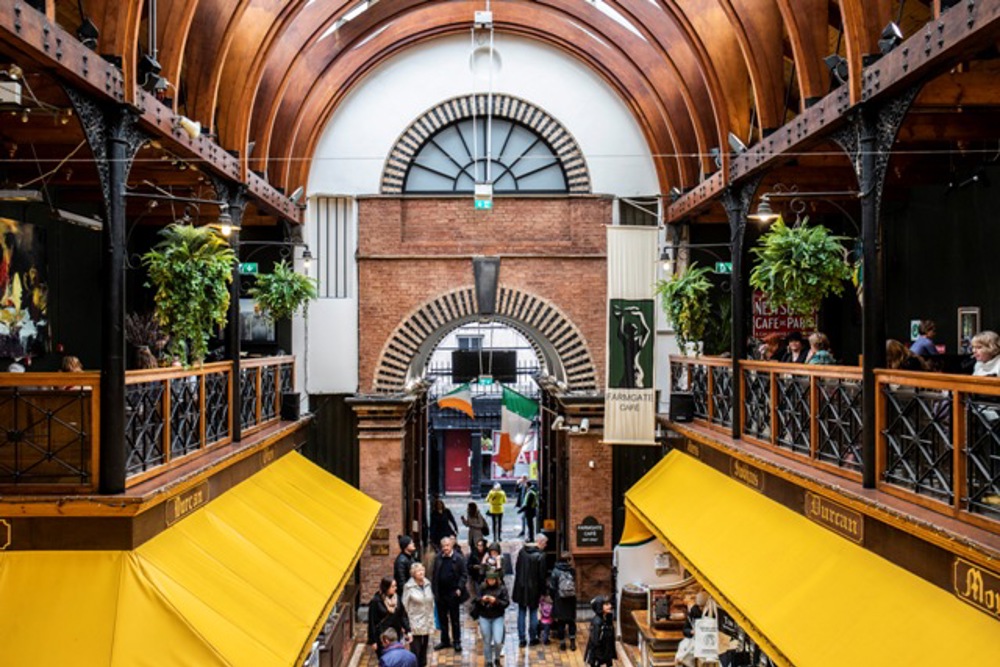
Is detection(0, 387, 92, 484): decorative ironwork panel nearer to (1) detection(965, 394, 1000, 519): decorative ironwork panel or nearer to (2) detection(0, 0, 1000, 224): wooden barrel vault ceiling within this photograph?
(2) detection(0, 0, 1000, 224): wooden barrel vault ceiling

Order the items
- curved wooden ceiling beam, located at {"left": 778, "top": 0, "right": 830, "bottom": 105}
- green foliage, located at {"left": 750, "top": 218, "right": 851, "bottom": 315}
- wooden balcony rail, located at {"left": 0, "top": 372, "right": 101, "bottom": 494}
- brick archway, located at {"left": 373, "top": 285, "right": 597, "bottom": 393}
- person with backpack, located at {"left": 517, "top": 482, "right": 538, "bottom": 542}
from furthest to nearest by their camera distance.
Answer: person with backpack, located at {"left": 517, "top": 482, "right": 538, "bottom": 542} < brick archway, located at {"left": 373, "top": 285, "right": 597, "bottom": 393} < curved wooden ceiling beam, located at {"left": 778, "top": 0, "right": 830, "bottom": 105} < green foliage, located at {"left": 750, "top": 218, "right": 851, "bottom": 315} < wooden balcony rail, located at {"left": 0, "top": 372, "right": 101, "bottom": 494}

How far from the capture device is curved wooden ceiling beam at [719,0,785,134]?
1034cm

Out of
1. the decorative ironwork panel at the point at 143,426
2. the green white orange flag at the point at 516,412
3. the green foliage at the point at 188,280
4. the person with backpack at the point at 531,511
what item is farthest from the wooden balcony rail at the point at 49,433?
the person with backpack at the point at 531,511

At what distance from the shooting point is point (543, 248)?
53.1 ft

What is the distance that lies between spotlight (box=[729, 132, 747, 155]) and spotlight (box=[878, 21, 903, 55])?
13.0 ft

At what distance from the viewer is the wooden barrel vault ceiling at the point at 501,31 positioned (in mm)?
7551

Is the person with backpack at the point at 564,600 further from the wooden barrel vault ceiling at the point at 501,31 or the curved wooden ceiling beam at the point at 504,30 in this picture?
the curved wooden ceiling beam at the point at 504,30

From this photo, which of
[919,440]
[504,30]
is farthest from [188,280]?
[504,30]

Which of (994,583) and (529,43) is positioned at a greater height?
(529,43)

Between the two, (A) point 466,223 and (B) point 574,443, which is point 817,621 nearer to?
(B) point 574,443

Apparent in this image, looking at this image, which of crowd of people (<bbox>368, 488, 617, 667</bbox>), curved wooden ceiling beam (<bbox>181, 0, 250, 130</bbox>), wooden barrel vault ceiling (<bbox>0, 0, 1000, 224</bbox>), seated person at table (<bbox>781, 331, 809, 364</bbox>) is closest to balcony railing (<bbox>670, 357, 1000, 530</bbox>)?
seated person at table (<bbox>781, 331, 809, 364</bbox>)

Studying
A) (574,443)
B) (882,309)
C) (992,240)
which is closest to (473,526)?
(574,443)

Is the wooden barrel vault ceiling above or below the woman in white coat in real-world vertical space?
above

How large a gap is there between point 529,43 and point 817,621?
12148 mm
